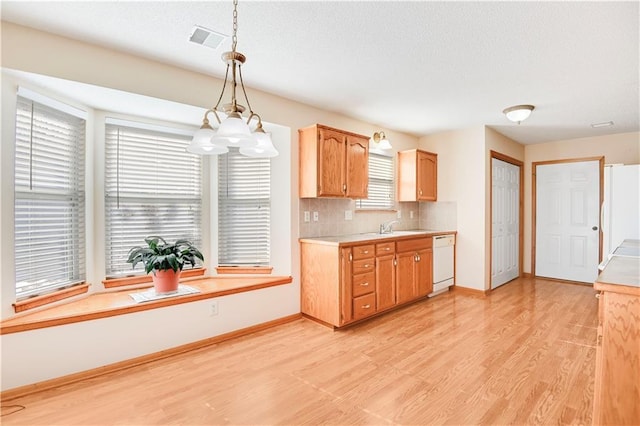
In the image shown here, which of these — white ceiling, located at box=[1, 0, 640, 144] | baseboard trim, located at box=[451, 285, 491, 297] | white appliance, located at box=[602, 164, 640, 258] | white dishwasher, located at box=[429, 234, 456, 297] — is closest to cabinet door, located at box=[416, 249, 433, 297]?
white dishwasher, located at box=[429, 234, 456, 297]

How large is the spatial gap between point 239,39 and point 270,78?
67 cm

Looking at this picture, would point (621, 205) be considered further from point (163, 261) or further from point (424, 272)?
point (163, 261)

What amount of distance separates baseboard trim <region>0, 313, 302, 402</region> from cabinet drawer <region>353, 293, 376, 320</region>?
0.82 metres

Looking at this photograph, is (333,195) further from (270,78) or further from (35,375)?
(35,375)

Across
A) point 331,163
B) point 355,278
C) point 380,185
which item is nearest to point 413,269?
point 355,278

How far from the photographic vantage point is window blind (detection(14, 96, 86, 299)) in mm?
2201

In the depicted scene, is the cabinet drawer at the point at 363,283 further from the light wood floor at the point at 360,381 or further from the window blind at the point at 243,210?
the window blind at the point at 243,210

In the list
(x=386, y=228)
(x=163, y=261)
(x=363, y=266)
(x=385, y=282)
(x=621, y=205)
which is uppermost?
(x=621, y=205)

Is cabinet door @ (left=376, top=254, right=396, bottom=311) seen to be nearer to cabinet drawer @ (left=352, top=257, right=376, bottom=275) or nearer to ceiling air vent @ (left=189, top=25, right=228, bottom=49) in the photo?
cabinet drawer @ (left=352, top=257, right=376, bottom=275)

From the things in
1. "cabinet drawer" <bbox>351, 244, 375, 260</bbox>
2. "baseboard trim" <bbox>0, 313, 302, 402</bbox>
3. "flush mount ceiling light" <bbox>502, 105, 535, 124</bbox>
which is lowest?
"baseboard trim" <bbox>0, 313, 302, 402</bbox>

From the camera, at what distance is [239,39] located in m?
2.13

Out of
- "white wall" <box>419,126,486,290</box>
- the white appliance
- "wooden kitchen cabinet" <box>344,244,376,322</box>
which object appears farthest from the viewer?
"white wall" <box>419,126,486,290</box>

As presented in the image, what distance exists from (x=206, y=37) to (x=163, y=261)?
1.75m

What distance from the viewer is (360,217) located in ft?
13.7
